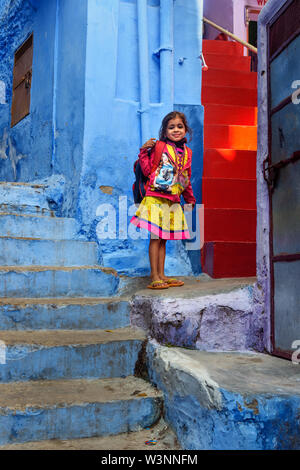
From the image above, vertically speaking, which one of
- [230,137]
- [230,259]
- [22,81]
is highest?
[22,81]

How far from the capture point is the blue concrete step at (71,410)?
7.69ft

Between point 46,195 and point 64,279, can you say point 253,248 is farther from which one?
point 46,195

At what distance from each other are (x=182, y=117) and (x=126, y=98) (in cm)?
104

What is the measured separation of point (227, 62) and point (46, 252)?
4.92m

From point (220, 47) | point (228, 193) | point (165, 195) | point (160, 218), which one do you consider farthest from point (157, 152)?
A: point (220, 47)

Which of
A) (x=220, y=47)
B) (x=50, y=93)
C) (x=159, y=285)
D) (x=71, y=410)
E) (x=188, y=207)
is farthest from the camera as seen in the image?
(x=220, y=47)

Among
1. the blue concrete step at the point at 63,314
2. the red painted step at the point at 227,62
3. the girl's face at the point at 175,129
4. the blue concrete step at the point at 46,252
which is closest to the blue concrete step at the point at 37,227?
the blue concrete step at the point at 46,252

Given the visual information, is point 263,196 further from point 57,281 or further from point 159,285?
point 57,281

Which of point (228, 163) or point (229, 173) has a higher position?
point (228, 163)

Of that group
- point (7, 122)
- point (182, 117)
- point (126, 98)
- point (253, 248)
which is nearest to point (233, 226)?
point (253, 248)

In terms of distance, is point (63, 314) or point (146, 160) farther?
point (146, 160)

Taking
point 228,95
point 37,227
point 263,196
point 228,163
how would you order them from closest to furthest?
point 263,196
point 37,227
point 228,163
point 228,95

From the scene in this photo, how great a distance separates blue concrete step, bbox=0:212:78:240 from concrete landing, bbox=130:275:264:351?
156 centimetres

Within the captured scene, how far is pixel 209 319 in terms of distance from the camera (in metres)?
2.99
